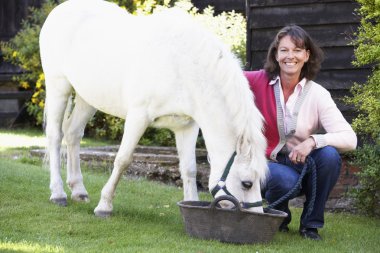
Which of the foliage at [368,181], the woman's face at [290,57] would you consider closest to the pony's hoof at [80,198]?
the woman's face at [290,57]

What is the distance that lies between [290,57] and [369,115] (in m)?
0.99

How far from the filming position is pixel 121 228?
454 centimetres

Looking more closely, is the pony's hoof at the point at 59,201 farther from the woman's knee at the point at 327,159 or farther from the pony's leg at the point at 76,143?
the woman's knee at the point at 327,159

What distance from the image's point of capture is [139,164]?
7617 millimetres

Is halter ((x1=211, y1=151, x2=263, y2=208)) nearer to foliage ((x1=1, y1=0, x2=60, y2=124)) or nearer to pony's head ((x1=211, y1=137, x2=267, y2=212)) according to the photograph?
pony's head ((x1=211, y1=137, x2=267, y2=212))

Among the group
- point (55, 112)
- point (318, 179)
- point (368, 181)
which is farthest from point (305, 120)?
point (55, 112)

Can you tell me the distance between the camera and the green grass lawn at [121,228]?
4.00m

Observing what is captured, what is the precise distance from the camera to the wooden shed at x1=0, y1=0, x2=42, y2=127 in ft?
40.5

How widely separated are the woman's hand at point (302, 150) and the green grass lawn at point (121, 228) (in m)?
0.54

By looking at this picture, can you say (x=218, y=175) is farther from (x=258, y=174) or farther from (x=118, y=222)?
(x=118, y=222)

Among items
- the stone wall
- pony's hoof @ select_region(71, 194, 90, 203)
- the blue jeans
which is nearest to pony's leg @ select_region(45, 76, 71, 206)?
pony's hoof @ select_region(71, 194, 90, 203)

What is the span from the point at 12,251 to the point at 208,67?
165 centimetres

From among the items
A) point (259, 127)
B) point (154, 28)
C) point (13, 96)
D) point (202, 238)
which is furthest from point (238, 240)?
point (13, 96)

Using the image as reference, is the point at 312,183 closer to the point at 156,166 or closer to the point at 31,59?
the point at 156,166
